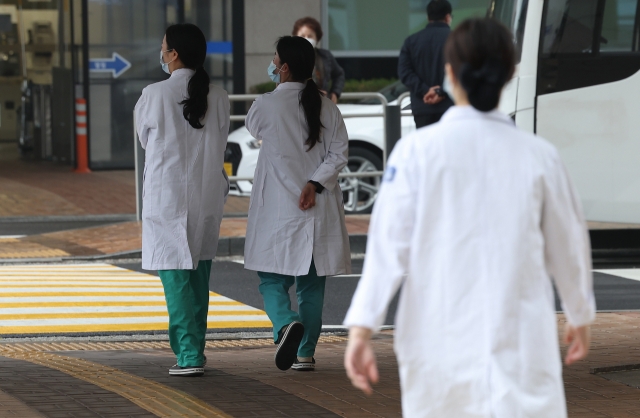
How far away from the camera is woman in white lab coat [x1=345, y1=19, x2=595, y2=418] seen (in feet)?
9.96

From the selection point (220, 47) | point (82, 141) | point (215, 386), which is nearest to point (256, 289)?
point (215, 386)

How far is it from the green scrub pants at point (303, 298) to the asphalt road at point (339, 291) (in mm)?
2018

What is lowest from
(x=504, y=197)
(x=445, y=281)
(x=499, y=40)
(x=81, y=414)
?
(x=81, y=414)

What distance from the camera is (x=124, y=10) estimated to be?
19875mm

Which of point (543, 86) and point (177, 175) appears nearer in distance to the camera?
point (177, 175)

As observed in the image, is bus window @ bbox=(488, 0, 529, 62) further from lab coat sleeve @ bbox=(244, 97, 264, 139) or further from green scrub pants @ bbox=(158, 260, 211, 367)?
green scrub pants @ bbox=(158, 260, 211, 367)

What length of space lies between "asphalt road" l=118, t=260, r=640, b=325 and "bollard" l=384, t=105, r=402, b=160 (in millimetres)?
2374

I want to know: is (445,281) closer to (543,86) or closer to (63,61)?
(543,86)

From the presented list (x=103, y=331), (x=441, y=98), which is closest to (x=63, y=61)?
(x=441, y=98)

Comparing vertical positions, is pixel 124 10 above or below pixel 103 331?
above

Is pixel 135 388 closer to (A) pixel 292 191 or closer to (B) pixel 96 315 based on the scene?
(A) pixel 292 191

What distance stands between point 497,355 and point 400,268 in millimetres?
327

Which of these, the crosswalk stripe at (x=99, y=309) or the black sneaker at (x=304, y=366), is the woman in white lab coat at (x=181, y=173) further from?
the crosswalk stripe at (x=99, y=309)

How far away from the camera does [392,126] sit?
13211 millimetres
